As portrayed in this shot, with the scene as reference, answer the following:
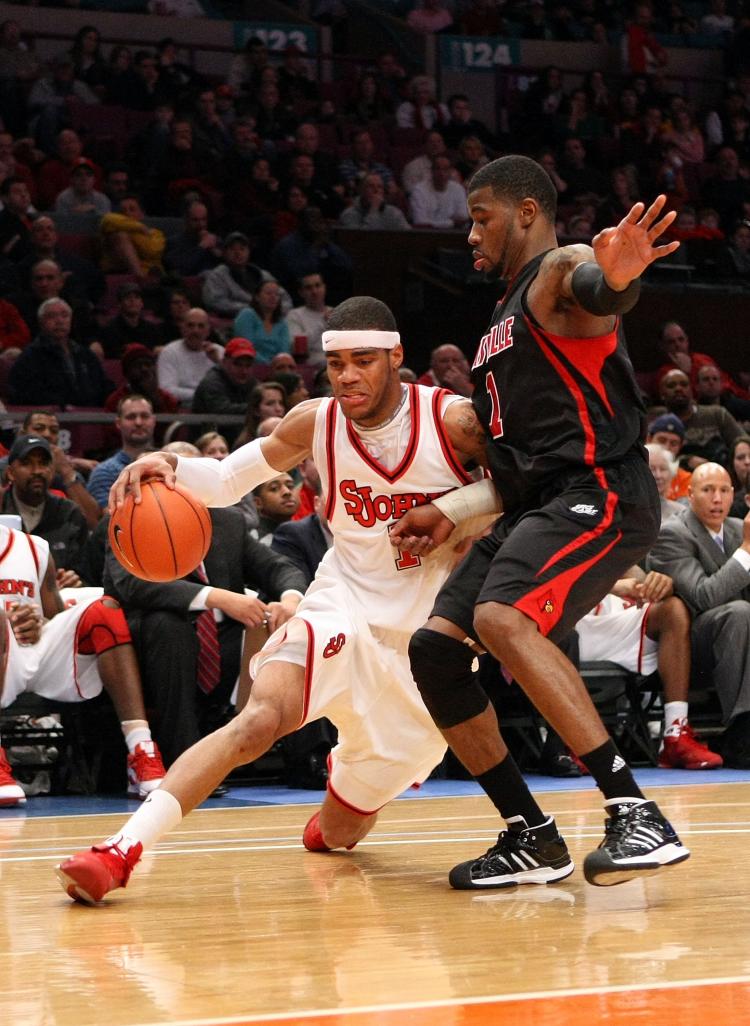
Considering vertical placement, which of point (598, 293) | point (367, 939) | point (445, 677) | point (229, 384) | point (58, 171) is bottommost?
point (367, 939)

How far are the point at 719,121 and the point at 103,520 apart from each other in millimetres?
13621

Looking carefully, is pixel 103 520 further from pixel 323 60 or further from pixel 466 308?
pixel 323 60

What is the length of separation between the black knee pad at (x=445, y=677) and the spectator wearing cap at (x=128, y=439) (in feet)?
15.9

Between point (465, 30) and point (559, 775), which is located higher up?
point (465, 30)

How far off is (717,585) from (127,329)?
5635mm

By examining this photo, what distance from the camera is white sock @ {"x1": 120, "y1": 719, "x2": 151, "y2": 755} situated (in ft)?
24.5

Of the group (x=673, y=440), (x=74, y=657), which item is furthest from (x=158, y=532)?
(x=673, y=440)

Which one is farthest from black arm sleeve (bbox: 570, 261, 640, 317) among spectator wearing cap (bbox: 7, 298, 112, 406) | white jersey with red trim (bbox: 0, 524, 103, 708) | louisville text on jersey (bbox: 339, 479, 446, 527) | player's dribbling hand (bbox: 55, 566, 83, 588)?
spectator wearing cap (bbox: 7, 298, 112, 406)

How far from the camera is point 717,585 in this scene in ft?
28.8

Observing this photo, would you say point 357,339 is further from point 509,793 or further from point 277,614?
point 277,614

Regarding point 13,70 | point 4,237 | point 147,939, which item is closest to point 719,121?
point 13,70

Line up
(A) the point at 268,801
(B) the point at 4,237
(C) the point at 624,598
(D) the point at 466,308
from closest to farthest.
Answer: (A) the point at 268,801 → (C) the point at 624,598 → (B) the point at 4,237 → (D) the point at 466,308

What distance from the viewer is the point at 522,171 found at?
464 centimetres

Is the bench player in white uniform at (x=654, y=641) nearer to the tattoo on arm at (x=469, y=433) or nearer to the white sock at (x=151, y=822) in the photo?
the tattoo on arm at (x=469, y=433)
